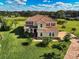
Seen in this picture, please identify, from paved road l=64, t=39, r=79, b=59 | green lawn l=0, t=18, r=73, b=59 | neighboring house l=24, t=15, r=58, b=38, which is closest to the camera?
green lawn l=0, t=18, r=73, b=59

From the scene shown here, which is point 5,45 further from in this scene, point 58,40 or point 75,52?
point 58,40

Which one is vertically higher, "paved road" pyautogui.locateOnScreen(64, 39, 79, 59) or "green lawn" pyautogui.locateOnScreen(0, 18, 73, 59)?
"green lawn" pyautogui.locateOnScreen(0, 18, 73, 59)

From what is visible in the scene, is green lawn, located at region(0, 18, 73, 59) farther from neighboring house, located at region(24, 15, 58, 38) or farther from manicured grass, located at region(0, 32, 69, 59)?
neighboring house, located at region(24, 15, 58, 38)

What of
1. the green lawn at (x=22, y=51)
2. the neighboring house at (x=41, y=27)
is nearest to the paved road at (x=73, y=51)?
the green lawn at (x=22, y=51)

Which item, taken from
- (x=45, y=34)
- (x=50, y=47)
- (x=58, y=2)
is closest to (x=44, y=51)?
(x=50, y=47)

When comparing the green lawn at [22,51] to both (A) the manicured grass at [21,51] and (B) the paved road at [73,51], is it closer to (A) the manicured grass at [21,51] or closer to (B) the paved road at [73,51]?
(A) the manicured grass at [21,51]

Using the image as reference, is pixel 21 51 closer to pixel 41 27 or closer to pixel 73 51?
pixel 73 51

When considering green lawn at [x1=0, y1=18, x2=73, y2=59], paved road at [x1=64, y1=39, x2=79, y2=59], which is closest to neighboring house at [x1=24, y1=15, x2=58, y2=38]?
paved road at [x1=64, y1=39, x2=79, y2=59]

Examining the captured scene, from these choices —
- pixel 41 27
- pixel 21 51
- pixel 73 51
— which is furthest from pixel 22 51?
pixel 41 27
